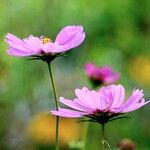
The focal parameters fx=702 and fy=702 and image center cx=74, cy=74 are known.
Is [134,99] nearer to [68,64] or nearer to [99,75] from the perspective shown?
[99,75]

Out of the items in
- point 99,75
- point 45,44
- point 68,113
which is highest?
point 99,75

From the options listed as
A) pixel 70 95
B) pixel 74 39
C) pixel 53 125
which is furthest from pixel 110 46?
pixel 74 39

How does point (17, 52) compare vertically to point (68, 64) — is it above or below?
below

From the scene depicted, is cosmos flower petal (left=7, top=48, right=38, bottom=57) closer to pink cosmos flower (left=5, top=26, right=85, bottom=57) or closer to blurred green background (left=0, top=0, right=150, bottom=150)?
pink cosmos flower (left=5, top=26, right=85, bottom=57)

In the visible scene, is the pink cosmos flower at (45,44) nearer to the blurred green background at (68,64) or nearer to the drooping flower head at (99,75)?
the drooping flower head at (99,75)

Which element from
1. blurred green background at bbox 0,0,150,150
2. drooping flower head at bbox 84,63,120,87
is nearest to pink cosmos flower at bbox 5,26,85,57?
drooping flower head at bbox 84,63,120,87

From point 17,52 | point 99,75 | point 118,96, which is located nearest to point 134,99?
point 118,96
